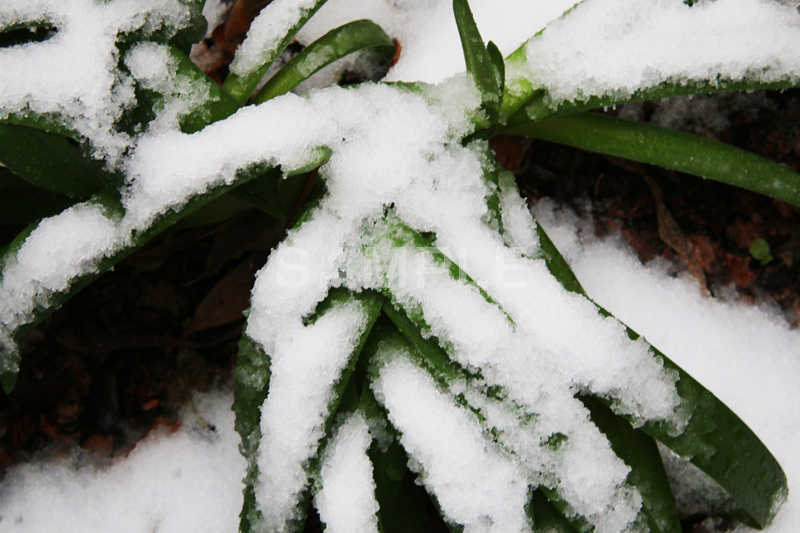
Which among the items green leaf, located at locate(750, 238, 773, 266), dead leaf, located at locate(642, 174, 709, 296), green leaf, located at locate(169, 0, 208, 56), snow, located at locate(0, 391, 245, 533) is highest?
green leaf, located at locate(169, 0, 208, 56)

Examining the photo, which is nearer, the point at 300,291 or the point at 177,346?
the point at 300,291

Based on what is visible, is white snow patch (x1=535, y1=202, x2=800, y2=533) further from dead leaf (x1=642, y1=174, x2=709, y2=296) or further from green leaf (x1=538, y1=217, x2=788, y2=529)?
green leaf (x1=538, y1=217, x2=788, y2=529)

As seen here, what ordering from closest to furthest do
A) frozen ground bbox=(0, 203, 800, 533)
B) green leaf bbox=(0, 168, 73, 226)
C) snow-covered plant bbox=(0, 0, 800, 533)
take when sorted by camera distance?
snow-covered plant bbox=(0, 0, 800, 533), green leaf bbox=(0, 168, 73, 226), frozen ground bbox=(0, 203, 800, 533)

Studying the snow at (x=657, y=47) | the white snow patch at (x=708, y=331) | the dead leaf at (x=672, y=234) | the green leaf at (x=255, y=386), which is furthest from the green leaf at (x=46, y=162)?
the dead leaf at (x=672, y=234)

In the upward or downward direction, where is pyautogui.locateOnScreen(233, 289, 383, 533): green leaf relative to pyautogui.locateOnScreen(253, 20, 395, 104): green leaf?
downward

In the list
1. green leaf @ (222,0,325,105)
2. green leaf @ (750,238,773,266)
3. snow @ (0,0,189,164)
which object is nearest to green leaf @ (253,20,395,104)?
green leaf @ (222,0,325,105)

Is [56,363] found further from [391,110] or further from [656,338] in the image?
[656,338]

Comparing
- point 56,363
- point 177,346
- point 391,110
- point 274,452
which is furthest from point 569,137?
point 56,363

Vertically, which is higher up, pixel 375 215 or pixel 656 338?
pixel 375 215
